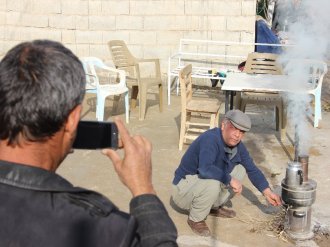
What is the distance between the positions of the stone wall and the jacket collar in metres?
8.83

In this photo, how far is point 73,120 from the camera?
1336 millimetres

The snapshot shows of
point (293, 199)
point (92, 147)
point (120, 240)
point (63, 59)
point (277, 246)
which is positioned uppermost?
point (63, 59)

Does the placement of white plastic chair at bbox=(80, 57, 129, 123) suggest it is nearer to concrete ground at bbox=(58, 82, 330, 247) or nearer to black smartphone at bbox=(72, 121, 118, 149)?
concrete ground at bbox=(58, 82, 330, 247)

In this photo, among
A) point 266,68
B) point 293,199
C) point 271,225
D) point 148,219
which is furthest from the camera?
point 266,68

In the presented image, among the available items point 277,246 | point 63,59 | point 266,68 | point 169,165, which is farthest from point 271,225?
point 266,68

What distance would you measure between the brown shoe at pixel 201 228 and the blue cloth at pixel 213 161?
39cm

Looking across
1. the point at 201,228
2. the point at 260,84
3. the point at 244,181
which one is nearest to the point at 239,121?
the point at 201,228

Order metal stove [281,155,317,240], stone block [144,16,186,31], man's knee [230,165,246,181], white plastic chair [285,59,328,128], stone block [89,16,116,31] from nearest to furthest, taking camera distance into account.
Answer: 1. metal stove [281,155,317,240]
2. man's knee [230,165,246,181]
3. white plastic chair [285,59,328,128]
4. stone block [144,16,186,31]
5. stone block [89,16,116,31]

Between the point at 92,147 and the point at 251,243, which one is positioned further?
the point at 251,243

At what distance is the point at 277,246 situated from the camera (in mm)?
4152

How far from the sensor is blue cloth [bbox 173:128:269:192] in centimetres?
426

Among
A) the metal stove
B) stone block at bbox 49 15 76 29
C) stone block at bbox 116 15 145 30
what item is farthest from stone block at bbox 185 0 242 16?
the metal stove

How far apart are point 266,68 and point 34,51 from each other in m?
6.98

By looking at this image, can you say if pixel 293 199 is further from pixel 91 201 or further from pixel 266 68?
pixel 266 68
